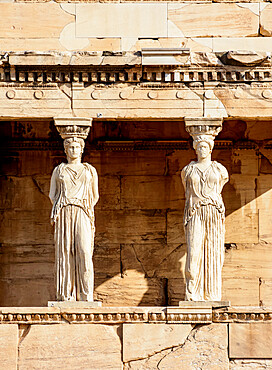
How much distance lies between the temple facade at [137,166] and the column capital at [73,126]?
25 millimetres

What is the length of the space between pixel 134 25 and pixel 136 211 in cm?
298

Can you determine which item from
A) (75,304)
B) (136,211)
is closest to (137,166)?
(136,211)

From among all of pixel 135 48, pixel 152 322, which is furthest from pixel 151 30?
pixel 152 322

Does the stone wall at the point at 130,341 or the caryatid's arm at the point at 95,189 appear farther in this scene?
the caryatid's arm at the point at 95,189

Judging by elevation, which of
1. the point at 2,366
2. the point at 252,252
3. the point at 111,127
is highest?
the point at 111,127

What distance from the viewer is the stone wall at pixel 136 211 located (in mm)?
27547

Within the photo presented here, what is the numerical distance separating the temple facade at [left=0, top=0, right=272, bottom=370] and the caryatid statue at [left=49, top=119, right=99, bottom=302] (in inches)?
11.0

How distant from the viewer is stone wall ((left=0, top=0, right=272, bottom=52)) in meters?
26.2

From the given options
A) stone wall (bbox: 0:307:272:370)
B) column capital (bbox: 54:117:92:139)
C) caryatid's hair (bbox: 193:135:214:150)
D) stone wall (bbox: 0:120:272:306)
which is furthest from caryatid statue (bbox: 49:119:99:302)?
stone wall (bbox: 0:120:272:306)

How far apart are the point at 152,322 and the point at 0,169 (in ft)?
13.3

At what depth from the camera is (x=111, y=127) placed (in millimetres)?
27891

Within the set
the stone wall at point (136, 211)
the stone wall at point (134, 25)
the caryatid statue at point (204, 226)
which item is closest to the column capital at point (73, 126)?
the stone wall at point (134, 25)

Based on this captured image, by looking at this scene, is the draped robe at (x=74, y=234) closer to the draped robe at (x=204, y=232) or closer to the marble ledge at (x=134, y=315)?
the marble ledge at (x=134, y=315)

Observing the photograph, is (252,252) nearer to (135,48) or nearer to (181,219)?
(181,219)
